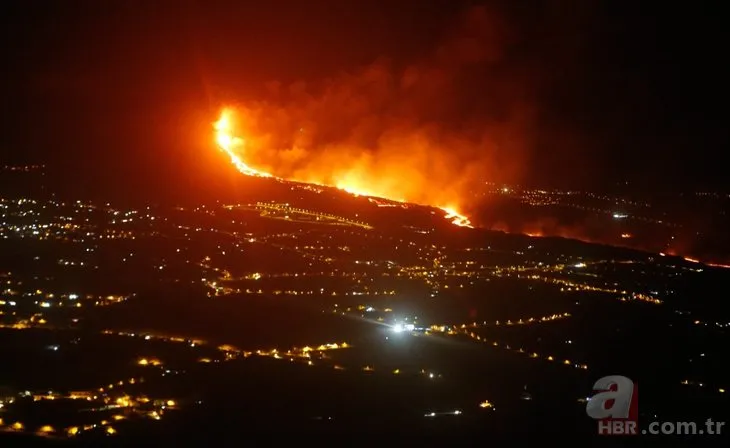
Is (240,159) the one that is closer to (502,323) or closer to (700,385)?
(502,323)

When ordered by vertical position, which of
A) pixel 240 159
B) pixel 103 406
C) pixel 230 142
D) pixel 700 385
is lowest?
pixel 103 406

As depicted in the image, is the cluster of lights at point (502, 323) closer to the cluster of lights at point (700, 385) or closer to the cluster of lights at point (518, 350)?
the cluster of lights at point (518, 350)

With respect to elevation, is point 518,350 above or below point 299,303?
below

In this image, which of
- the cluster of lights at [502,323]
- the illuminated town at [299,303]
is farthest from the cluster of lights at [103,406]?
the cluster of lights at [502,323]

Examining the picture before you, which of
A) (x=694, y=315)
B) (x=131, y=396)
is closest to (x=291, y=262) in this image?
(x=131, y=396)

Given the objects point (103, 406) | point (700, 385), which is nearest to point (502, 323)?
point (700, 385)

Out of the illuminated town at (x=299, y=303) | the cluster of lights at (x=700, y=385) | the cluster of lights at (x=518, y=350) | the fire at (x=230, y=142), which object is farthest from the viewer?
the fire at (x=230, y=142)

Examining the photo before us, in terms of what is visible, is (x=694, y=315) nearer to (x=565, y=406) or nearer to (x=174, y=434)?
(x=565, y=406)

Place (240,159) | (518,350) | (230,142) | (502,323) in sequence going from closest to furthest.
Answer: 1. (518,350)
2. (502,323)
3. (240,159)
4. (230,142)
